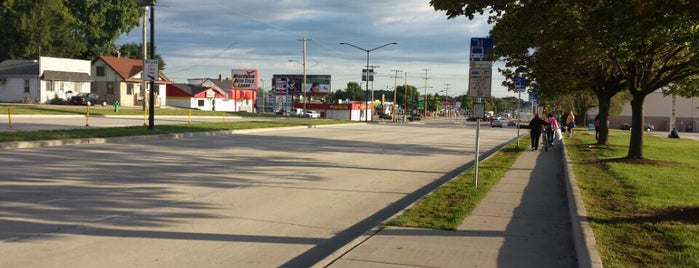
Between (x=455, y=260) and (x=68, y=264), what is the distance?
381cm

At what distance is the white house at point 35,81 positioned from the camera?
5488 cm

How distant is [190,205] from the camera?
28.4 feet

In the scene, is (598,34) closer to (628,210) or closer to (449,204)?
(628,210)

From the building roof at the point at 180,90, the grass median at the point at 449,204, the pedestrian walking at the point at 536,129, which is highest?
the building roof at the point at 180,90

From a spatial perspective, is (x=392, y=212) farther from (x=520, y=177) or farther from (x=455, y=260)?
(x=520, y=177)

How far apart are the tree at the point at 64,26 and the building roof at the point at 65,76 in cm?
1058

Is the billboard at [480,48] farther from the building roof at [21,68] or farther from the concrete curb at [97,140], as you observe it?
the building roof at [21,68]

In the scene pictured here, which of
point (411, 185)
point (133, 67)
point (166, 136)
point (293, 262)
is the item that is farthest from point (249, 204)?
point (133, 67)

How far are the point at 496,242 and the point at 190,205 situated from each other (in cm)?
463

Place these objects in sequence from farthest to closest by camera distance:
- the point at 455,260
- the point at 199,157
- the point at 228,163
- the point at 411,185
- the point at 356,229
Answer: the point at 199,157
the point at 228,163
the point at 411,185
the point at 356,229
the point at 455,260

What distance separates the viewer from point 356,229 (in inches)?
297

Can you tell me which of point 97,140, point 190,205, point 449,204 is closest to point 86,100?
point 97,140

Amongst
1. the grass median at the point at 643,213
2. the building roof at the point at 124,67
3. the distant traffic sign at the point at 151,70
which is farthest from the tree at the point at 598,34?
the building roof at the point at 124,67

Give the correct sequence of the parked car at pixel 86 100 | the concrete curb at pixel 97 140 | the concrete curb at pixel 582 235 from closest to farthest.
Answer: the concrete curb at pixel 582 235 → the concrete curb at pixel 97 140 → the parked car at pixel 86 100
